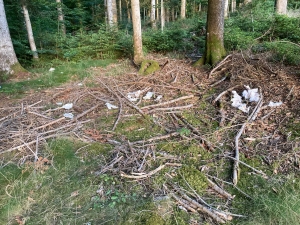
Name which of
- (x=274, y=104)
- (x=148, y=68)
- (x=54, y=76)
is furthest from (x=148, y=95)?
(x=54, y=76)

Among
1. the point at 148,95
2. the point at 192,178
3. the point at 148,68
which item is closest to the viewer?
the point at 192,178

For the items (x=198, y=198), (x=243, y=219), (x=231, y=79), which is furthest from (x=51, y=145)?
(x=231, y=79)

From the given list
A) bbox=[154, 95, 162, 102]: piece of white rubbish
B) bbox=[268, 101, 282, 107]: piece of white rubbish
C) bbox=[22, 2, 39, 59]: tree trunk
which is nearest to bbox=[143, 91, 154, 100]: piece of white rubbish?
bbox=[154, 95, 162, 102]: piece of white rubbish

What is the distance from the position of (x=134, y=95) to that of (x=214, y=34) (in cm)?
276

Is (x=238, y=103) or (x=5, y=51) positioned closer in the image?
(x=238, y=103)

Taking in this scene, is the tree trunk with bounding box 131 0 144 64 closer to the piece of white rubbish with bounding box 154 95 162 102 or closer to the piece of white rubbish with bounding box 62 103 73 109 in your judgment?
the piece of white rubbish with bounding box 154 95 162 102

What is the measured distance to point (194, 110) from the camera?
150 inches

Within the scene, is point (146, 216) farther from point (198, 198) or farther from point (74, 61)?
point (74, 61)

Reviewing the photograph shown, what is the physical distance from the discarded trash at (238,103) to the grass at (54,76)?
3.68 metres

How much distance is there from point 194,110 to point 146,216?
2.21 m

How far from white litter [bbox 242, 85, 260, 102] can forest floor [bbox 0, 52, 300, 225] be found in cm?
7

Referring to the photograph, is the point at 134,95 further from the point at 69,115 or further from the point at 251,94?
the point at 251,94

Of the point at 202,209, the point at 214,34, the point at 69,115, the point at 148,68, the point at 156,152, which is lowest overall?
the point at 202,209

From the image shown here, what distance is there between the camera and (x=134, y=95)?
4.36 metres
